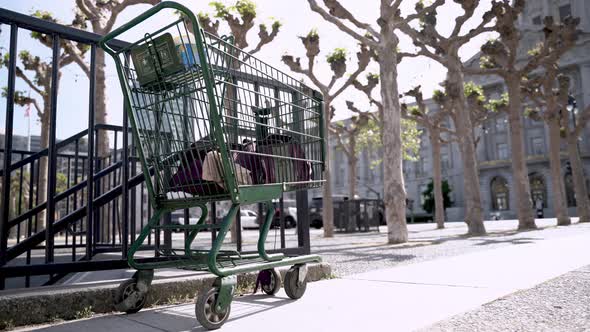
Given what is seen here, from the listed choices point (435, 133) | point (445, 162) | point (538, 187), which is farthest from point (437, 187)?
point (445, 162)

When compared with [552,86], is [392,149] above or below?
below

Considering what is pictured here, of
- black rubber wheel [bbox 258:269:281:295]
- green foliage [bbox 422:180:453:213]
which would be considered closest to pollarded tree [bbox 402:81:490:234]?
black rubber wheel [bbox 258:269:281:295]

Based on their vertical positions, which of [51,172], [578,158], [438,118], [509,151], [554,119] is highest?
[509,151]

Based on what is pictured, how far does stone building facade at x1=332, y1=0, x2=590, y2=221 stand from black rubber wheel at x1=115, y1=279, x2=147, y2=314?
40851mm

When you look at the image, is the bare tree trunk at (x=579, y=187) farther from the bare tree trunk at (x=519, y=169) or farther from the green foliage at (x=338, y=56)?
the green foliage at (x=338, y=56)

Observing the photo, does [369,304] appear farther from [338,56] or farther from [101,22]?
[338,56]

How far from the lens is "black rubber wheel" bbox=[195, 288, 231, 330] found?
221cm

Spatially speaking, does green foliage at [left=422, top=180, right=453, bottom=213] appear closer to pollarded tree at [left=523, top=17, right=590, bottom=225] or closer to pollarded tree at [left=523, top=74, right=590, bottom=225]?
pollarded tree at [left=523, top=17, right=590, bottom=225]

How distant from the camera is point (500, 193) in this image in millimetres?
47719

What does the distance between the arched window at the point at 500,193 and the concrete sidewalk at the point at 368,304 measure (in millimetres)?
47017

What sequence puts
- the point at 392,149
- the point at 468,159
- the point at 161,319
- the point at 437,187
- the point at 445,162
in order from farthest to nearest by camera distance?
the point at 445,162 < the point at 437,187 < the point at 468,159 < the point at 392,149 < the point at 161,319

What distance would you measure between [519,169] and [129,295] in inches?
630

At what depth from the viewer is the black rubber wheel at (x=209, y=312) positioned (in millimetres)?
2215

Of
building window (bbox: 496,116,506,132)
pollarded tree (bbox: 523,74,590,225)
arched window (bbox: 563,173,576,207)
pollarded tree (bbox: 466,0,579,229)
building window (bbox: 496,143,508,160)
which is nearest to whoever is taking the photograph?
pollarded tree (bbox: 466,0,579,229)
